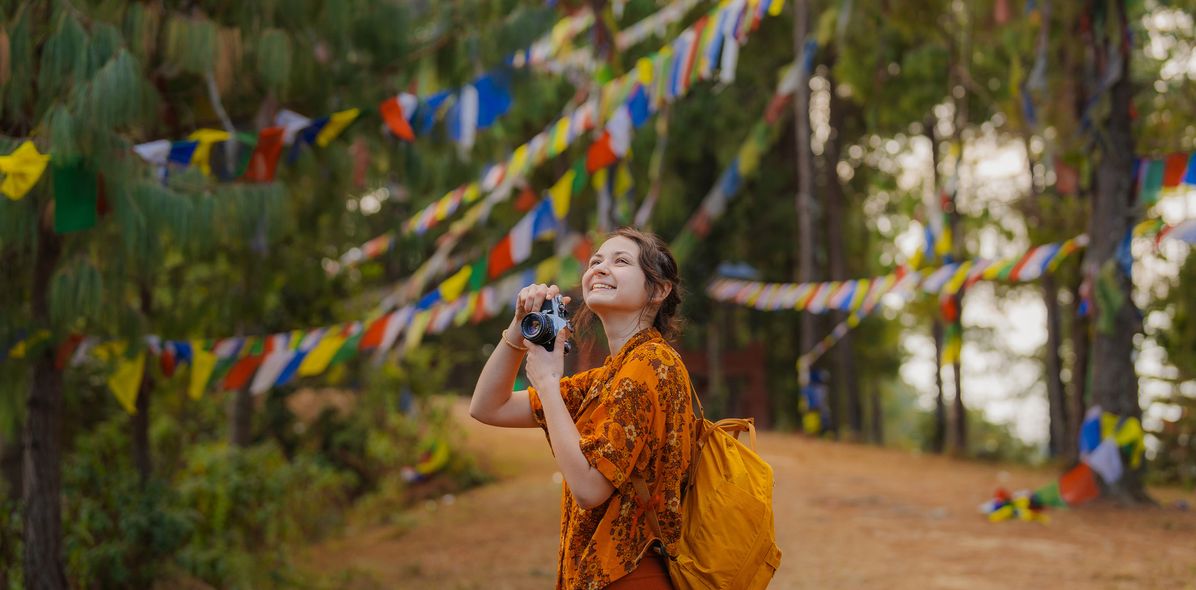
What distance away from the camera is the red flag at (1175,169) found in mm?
8016

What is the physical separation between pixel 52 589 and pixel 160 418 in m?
4.54

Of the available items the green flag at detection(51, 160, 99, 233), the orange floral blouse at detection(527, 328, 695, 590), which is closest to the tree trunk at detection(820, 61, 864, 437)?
the green flag at detection(51, 160, 99, 233)

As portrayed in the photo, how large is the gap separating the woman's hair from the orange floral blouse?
113 mm

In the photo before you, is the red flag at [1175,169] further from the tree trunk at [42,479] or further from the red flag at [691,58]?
the tree trunk at [42,479]

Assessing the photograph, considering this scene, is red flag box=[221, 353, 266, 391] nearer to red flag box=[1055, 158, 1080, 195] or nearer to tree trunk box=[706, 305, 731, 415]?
red flag box=[1055, 158, 1080, 195]

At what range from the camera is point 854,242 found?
66.7 ft

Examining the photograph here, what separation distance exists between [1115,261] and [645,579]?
742 centimetres

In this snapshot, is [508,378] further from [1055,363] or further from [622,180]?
[1055,363]

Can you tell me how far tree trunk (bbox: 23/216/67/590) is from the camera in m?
4.93

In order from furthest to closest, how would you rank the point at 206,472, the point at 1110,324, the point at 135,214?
the point at 1110,324
the point at 206,472
the point at 135,214

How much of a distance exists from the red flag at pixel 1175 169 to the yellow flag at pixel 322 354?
6.08 m

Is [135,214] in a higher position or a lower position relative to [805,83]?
lower

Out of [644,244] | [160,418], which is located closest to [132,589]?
[160,418]

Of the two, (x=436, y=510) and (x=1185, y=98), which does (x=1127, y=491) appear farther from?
(x=436, y=510)
